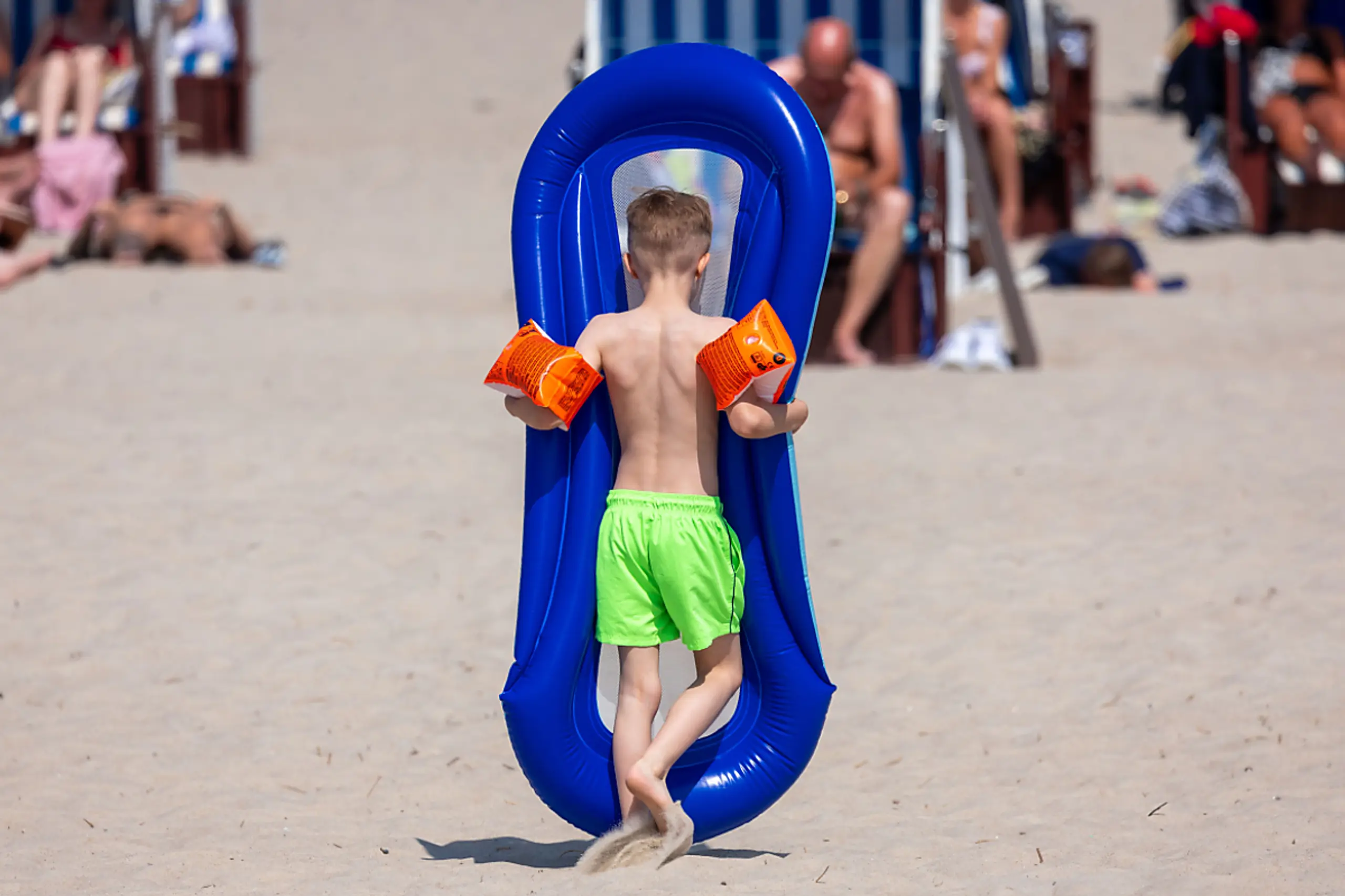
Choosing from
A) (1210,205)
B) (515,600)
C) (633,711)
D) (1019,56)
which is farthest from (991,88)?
(633,711)

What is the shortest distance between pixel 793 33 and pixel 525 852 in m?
7.04

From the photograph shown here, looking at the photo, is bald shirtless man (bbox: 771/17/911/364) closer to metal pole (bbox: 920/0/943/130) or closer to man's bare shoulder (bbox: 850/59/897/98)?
man's bare shoulder (bbox: 850/59/897/98)

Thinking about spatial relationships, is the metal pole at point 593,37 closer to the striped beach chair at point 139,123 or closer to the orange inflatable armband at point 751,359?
the striped beach chair at point 139,123

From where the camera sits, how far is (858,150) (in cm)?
835

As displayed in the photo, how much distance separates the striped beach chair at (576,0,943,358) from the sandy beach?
1.27 meters

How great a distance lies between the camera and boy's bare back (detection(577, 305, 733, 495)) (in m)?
3.08

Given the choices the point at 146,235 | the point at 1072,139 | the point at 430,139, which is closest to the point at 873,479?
the point at 146,235

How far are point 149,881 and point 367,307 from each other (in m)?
6.48

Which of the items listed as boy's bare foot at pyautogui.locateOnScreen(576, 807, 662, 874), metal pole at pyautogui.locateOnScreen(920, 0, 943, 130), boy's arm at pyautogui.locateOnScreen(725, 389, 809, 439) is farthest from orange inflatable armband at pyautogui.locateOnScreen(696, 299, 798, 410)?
metal pole at pyautogui.locateOnScreen(920, 0, 943, 130)

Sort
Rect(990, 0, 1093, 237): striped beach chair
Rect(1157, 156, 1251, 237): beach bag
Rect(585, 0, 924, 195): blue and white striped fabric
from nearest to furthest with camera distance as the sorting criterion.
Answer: Rect(585, 0, 924, 195): blue and white striped fabric < Rect(1157, 156, 1251, 237): beach bag < Rect(990, 0, 1093, 237): striped beach chair

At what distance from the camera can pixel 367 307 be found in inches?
372

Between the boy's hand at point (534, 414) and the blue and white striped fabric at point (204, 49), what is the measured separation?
39.0ft

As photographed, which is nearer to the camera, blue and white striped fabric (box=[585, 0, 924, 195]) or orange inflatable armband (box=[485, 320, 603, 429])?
orange inflatable armband (box=[485, 320, 603, 429])

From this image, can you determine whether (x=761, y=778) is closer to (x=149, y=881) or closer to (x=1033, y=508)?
(x=149, y=881)
